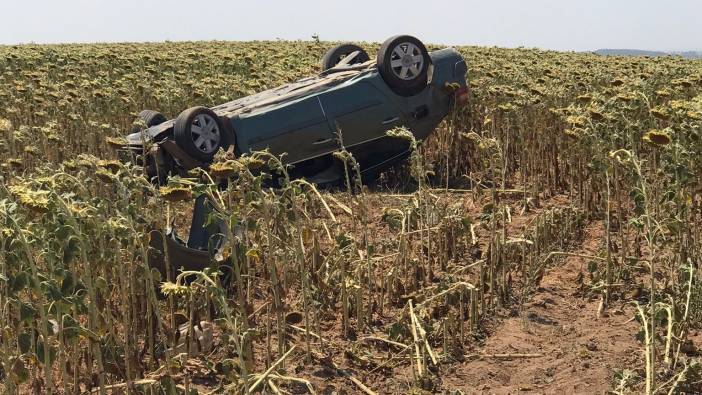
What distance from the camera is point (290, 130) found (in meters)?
8.02

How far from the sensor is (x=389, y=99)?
8.57 meters

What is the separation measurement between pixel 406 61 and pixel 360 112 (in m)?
0.77

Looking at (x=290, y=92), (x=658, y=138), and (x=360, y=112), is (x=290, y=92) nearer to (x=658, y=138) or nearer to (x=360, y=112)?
(x=360, y=112)

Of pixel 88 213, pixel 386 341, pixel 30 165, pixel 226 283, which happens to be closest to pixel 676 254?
pixel 386 341

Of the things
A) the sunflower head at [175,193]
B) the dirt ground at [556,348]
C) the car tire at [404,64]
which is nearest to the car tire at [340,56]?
the car tire at [404,64]

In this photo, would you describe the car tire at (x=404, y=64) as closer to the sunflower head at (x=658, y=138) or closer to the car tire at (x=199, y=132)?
the car tire at (x=199, y=132)

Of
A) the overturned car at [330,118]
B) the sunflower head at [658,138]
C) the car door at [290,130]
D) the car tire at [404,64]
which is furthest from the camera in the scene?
the car tire at [404,64]

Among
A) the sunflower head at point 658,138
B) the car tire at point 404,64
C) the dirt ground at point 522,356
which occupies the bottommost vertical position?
the dirt ground at point 522,356

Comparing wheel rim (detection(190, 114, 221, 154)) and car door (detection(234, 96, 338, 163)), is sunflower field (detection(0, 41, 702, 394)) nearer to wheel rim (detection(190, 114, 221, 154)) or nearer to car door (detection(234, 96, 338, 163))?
wheel rim (detection(190, 114, 221, 154))

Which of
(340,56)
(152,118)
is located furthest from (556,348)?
(340,56)

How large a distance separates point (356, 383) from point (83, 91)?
8.01 meters

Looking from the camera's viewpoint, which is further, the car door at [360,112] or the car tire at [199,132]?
the car door at [360,112]

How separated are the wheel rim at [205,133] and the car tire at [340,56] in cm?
315

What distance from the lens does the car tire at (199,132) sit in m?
7.30
